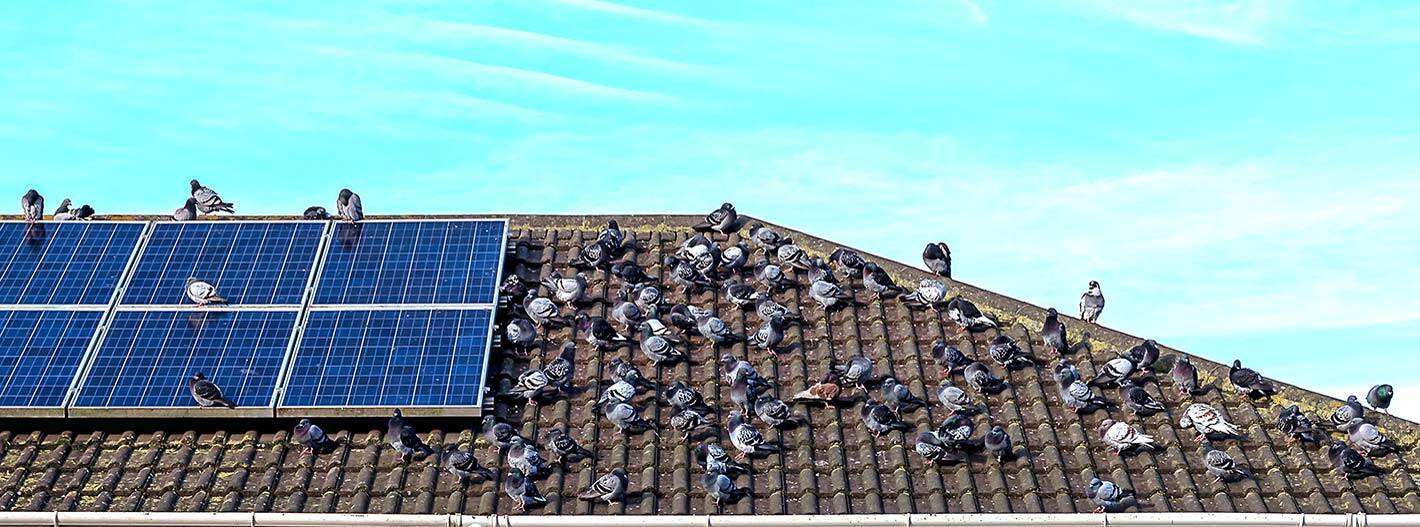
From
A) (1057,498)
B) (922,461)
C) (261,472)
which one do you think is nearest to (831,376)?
(922,461)

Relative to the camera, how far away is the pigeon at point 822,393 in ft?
57.8

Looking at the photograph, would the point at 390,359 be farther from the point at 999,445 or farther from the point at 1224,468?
the point at 1224,468

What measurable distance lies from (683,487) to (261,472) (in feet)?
13.9

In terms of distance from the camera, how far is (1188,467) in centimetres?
1659

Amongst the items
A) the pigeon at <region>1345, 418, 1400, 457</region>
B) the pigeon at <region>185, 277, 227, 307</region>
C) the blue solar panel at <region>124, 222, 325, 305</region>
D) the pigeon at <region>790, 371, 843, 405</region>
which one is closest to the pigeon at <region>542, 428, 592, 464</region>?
the pigeon at <region>790, 371, 843, 405</region>

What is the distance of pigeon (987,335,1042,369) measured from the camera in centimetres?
1867

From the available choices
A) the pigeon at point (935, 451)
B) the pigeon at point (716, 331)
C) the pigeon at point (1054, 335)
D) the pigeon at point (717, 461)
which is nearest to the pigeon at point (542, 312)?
the pigeon at point (716, 331)

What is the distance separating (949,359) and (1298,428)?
3.71 m

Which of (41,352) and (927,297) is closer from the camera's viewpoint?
(41,352)

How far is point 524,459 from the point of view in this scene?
16062mm

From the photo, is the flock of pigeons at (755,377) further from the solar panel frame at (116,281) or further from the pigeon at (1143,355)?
the solar panel frame at (116,281)

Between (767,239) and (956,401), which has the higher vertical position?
(767,239)

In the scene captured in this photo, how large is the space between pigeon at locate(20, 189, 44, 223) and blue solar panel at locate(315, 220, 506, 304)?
4.12 m

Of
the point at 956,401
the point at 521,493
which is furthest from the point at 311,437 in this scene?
the point at 956,401
